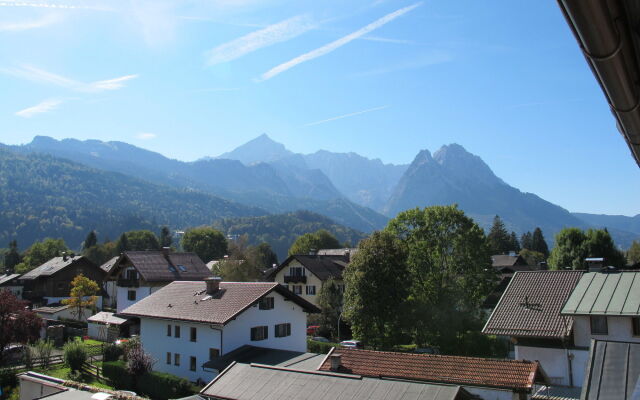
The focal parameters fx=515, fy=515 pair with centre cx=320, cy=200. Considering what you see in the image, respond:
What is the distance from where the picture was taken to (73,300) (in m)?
59.8

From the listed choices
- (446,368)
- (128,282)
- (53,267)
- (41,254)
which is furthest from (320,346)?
(41,254)

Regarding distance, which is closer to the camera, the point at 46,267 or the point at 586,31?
the point at 586,31

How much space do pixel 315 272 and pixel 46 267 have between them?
44.7 meters

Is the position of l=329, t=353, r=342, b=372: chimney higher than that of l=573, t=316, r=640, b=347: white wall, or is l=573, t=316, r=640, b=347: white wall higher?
l=573, t=316, r=640, b=347: white wall

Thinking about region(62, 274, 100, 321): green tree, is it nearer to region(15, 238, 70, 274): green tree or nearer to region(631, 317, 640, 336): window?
region(631, 317, 640, 336): window

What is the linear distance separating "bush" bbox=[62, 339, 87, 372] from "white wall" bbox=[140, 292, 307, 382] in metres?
4.38

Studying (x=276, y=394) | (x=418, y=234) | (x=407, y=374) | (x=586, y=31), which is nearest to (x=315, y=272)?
(x=418, y=234)

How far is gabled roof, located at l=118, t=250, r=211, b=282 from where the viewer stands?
196 feet

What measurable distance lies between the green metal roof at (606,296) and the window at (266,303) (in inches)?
783

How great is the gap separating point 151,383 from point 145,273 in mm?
28781

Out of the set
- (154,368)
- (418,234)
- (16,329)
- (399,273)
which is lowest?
(154,368)

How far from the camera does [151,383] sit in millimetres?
31969

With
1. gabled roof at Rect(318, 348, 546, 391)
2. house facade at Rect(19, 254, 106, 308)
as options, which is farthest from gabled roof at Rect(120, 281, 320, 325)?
house facade at Rect(19, 254, 106, 308)

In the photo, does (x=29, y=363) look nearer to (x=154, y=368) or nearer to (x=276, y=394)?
(x=154, y=368)
